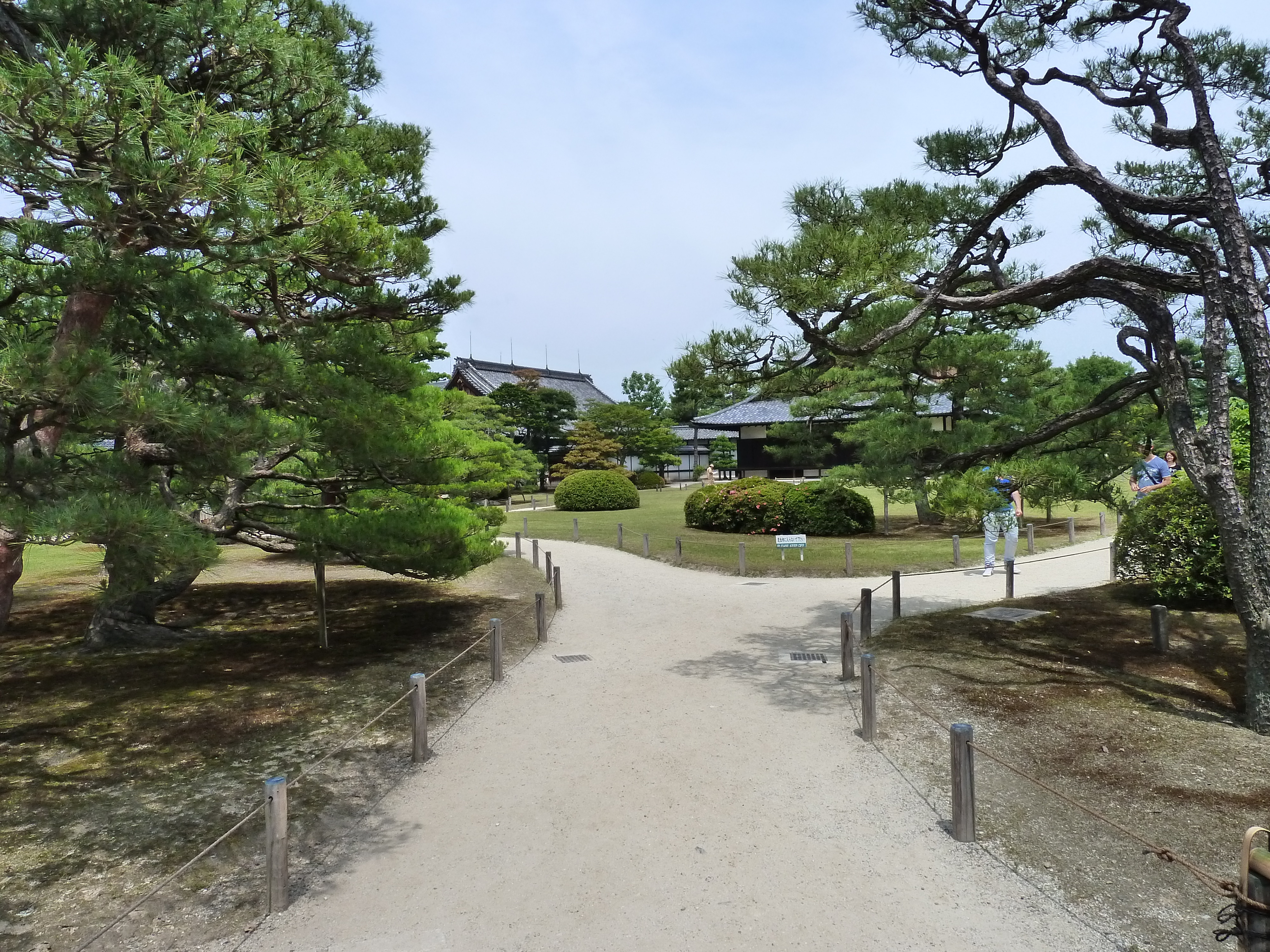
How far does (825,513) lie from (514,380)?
31.9m

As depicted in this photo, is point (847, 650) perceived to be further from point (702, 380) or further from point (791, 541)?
point (791, 541)

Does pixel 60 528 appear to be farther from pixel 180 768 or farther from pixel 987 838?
pixel 987 838

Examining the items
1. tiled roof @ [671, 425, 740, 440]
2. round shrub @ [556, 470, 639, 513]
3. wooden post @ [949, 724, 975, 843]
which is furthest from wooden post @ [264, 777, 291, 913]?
tiled roof @ [671, 425, 740, 440]

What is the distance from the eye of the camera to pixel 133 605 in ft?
31.2

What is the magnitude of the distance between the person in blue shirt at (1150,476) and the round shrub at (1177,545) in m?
0.34

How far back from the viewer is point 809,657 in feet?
28.4

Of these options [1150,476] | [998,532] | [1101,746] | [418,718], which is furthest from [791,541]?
[418,718]

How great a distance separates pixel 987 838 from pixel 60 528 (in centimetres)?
539

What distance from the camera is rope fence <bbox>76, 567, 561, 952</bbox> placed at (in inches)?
135

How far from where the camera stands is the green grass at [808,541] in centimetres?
1477

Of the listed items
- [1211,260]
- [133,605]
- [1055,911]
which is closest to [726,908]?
[1055,911]

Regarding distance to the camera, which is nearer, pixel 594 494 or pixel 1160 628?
pixel 1160 628

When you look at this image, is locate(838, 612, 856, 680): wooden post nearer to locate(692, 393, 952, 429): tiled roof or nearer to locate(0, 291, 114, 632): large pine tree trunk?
locate(0, 291, 114, 632): large pine tree trunk

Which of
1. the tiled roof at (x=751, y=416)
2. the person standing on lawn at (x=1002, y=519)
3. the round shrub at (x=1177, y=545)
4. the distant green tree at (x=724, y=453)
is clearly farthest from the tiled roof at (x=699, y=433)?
the round shrub at (x=1177, y=545)
